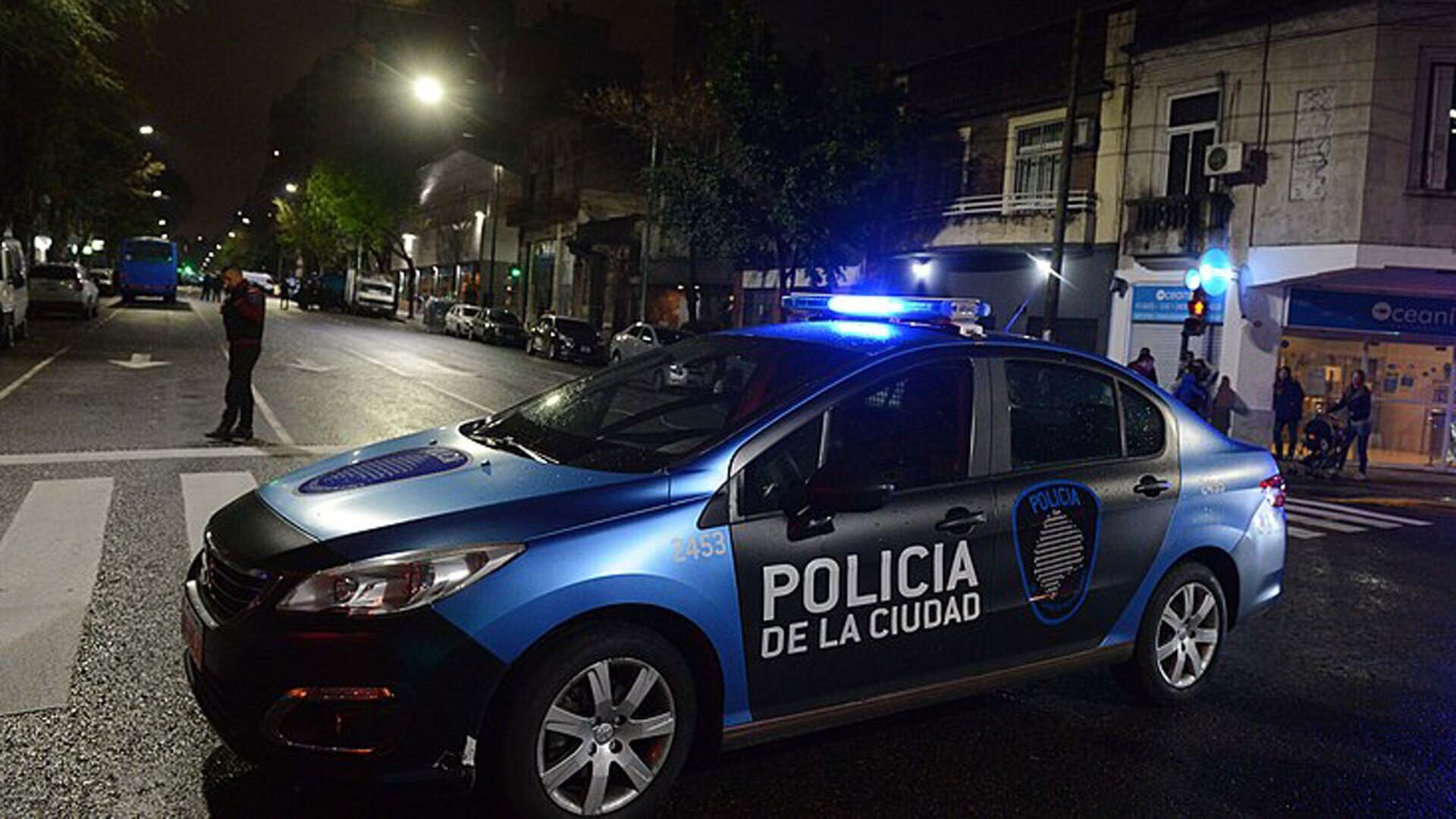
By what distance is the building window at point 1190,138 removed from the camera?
2064 cm

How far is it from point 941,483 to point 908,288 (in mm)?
23466

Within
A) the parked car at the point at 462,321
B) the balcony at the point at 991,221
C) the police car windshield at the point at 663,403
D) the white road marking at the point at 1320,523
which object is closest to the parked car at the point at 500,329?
the parked car at the point at 462,321

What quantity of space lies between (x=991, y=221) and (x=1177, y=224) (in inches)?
171

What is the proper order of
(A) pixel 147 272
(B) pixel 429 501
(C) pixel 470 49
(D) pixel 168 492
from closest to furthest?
(B) pixel 429 501
(D) pixel 168 492
(A) pixel 147 272
(C) pixel 470 49

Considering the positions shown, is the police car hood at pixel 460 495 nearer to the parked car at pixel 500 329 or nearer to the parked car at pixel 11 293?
the parked car at pixel 11 293

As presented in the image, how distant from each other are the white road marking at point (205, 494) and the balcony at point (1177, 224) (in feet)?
57.4

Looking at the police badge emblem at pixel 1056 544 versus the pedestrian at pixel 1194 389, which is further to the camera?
the pedestrian at pixel 1194 389

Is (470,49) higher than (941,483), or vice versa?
(470,49)

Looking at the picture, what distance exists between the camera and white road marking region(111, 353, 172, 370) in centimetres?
1880

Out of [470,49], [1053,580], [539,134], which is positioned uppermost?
[470,49]

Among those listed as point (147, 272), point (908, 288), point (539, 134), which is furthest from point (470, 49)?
point (908, 288)

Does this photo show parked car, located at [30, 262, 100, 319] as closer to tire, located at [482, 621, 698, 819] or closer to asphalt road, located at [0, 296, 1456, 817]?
asphalt road, located at [0, 296, 1456, 817]

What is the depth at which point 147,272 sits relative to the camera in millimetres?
46562

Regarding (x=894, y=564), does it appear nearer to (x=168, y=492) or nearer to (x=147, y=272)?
(x=168, y=492)
